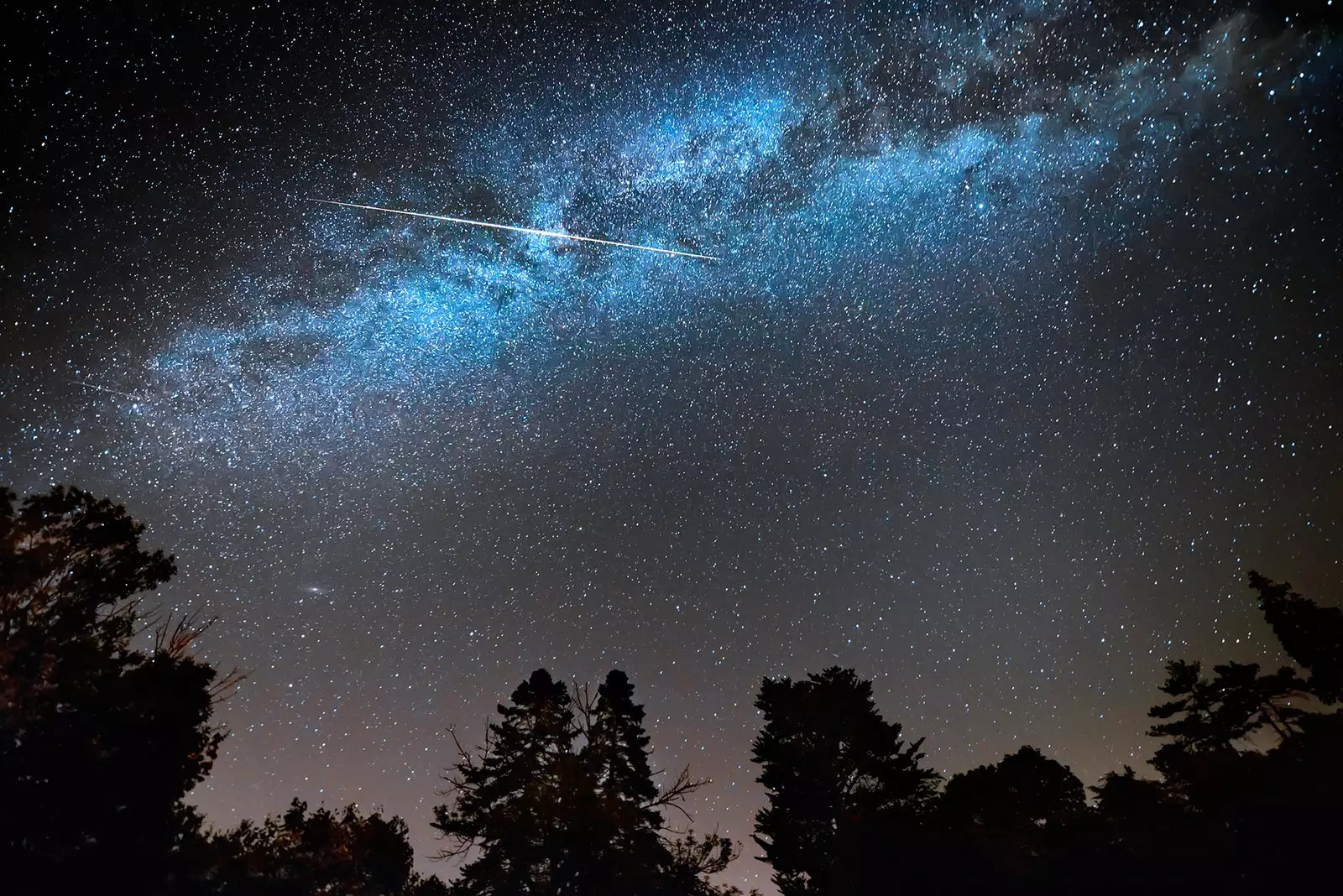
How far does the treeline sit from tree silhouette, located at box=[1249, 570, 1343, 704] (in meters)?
0.08

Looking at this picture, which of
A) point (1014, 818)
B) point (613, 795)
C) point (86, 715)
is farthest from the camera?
point (1014, 818)

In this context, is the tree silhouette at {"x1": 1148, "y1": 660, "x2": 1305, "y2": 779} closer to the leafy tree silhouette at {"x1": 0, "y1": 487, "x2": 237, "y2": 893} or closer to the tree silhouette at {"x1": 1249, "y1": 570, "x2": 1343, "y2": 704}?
the tree silhouette at {"x1": 1249, "y1": 570, "x2": 1343, "y2": 704}

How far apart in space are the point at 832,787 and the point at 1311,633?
81.5 ft

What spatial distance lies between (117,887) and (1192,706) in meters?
42.5

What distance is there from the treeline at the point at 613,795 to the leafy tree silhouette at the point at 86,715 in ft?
0.16

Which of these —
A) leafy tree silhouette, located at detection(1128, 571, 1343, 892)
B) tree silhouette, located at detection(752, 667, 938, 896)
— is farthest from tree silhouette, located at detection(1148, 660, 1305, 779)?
tree silhouette, located at detection(752, 667, 938, 896)

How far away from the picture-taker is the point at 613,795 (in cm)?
2223

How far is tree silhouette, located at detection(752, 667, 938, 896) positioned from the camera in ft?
75.7

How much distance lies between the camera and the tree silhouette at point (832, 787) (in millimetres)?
23062

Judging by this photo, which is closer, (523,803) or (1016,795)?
(523,803)

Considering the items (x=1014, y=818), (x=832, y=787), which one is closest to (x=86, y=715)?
(x=832, y=787)

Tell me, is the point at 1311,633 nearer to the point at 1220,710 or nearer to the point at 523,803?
the point at 1220,710

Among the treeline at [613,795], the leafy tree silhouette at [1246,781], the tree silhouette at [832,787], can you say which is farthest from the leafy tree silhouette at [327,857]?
the leafy tree silhouette at [1246,781]

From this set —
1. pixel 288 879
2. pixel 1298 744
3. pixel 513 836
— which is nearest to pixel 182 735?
pixel 288 879
